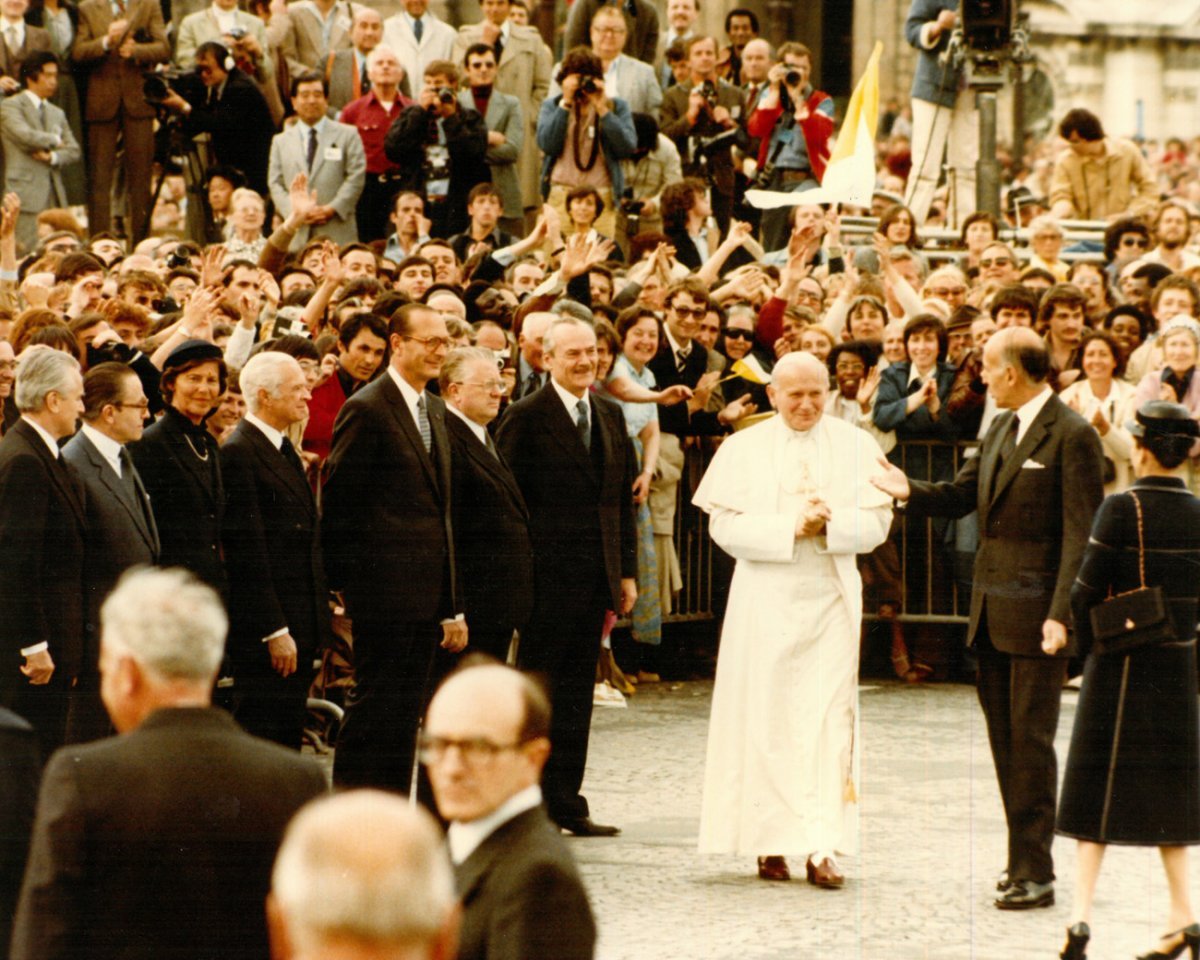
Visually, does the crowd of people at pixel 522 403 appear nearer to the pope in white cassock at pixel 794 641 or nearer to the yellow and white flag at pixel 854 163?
the pope in white cassock at pixel 794 641

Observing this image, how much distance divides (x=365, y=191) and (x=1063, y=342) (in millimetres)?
5596

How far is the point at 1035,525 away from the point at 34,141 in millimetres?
9943

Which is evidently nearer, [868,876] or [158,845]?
[158,845]

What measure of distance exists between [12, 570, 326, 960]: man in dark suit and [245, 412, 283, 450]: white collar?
4651 mm

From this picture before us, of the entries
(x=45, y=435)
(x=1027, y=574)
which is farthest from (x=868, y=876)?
(x=45, y=435)

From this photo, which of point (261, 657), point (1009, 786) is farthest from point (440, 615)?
point (1009, 786)

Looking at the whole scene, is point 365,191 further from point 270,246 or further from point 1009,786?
point 1009,786

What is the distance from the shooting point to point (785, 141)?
17.1m

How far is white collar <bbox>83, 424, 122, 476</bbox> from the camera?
8047 mm

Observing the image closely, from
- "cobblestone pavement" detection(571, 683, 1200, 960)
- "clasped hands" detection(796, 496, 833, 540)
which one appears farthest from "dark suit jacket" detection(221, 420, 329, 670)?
"clasped hands" detection(796, 496, 833, 540)

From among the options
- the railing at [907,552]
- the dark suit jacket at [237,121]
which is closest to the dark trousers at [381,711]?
the railing at [907,552]

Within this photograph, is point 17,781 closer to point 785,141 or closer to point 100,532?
point 100,532

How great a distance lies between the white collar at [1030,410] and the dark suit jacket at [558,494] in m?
1.99

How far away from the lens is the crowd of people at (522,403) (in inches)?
312
